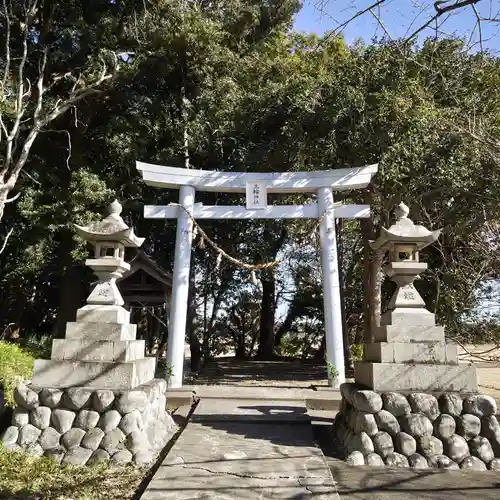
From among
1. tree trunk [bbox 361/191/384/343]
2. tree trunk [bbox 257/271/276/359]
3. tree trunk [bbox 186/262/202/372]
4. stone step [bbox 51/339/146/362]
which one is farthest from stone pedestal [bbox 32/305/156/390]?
tree trunk [bbox 257/271/276/359]

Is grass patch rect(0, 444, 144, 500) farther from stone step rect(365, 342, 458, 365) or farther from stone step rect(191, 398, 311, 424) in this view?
stone step rect(365, 342, 458, 365)

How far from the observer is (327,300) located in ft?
27.3

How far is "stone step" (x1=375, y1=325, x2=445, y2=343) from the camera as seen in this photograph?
16.5 feet

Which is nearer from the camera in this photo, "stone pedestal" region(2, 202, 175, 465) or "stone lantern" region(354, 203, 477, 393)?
"stone pedestal" region(2, 202, 175, 465)

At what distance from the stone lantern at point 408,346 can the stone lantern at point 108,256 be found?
315 centimetres

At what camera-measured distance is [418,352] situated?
4930 millimetres

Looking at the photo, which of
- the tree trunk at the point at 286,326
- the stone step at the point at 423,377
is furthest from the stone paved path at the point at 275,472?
the tree trunk at the point at 286,326

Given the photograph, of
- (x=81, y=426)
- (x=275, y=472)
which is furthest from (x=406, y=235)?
(x=81, y=426)

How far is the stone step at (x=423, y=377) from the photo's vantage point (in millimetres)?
4789

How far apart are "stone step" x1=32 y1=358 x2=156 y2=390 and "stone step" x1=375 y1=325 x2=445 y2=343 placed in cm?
292

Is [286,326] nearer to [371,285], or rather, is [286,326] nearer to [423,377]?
[371,285]

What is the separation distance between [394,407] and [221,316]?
15.5 meters

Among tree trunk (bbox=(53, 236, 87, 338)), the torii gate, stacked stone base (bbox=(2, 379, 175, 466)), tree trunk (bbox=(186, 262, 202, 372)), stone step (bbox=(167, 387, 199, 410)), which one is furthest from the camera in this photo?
tree trunk (bbox=(186, 262, 202, 372))

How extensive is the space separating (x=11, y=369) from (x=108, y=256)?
309 cm
